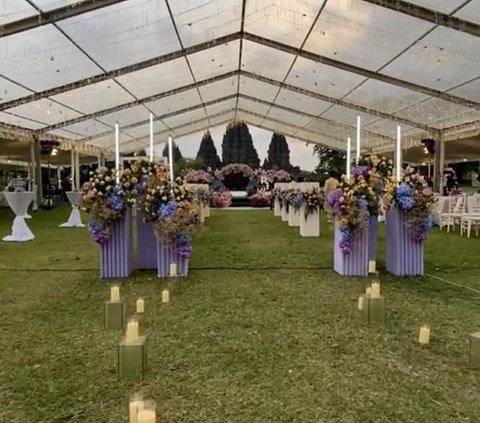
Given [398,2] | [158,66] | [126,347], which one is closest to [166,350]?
[126,347]

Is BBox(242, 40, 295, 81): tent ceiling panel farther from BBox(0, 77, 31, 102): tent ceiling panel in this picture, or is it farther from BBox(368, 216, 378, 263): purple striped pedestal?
BBox(368, 216, 378, 263): purple striped pedestal

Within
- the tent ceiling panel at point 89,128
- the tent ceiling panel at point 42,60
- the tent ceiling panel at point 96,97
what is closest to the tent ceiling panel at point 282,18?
the tent ceiling panel at point 42,60

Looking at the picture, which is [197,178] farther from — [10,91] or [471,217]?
[471,217]

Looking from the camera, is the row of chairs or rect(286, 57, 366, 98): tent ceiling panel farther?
rect(286, 57, 366, 98): tent ceiling panel

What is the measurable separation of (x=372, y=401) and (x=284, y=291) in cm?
234

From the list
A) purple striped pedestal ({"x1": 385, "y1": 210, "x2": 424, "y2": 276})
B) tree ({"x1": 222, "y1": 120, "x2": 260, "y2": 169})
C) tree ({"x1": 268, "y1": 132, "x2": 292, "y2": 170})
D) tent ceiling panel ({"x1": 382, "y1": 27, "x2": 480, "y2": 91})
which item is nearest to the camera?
purple striped pedestal ({"x1": 385, "y1": 210, "x2": 424, "y2": 276})

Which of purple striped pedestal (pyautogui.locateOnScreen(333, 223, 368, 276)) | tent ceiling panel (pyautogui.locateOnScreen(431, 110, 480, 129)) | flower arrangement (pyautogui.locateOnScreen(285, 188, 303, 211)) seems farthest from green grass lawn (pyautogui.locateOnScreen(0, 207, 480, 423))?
tent ceiling panel (pyautogui.locateOnScreen(431, 110, 480, 129))

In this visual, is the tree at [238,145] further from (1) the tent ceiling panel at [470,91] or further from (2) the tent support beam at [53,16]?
(2) the tent support beam at [53,16]

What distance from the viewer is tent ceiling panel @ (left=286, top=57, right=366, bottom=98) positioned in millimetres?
12183

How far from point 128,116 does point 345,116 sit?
7764mm

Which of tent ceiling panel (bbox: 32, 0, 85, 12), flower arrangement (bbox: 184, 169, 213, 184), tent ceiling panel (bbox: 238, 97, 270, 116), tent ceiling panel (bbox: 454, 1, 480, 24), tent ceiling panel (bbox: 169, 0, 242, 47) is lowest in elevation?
flower arrangement (bbox: 184, 169, 213, 184)

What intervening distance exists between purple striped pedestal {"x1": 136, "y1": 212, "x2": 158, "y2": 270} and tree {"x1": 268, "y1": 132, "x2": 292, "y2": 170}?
21.7 meters

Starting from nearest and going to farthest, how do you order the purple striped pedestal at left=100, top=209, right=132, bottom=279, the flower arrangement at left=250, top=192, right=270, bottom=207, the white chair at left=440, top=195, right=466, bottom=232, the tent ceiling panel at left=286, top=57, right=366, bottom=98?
the purple striped pedestal at left=100, top=209, right=132, bottom=279 < the white chair at left=440, top=195, right=466, bottom=232 < the tent ceiling panel at left=286, top=57, right=366, bottom=98 < the flower arrangement at left=250, top=192, right=270, bottom=207

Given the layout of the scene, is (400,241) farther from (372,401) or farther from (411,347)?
(372,401)
